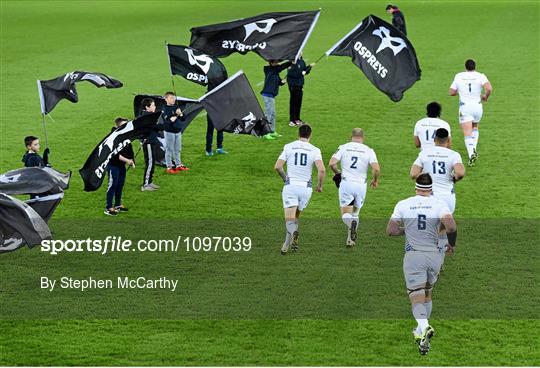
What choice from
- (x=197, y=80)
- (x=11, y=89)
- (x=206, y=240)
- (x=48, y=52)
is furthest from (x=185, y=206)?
(x=48, y=52)

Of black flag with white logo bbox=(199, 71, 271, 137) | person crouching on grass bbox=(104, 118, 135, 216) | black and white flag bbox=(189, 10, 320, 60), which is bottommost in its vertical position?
person crouching on grass bbox=(104, 118, 135, 216)

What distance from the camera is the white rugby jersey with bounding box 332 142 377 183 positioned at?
56.0 feet

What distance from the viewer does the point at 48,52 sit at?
39969mm

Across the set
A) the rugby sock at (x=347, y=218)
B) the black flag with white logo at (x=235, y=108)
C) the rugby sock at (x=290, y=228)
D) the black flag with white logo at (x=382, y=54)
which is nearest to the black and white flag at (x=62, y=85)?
the black flag with white logo at (x=235, y=108)

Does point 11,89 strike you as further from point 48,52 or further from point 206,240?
point 206,240

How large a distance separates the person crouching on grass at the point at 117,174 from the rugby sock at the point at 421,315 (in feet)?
24.5

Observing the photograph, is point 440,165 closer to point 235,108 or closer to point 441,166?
point 441,166

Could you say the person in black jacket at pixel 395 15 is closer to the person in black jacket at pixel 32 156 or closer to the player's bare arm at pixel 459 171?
the person in black jacket at pixel 32 156

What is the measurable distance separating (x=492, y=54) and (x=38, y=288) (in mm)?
27088

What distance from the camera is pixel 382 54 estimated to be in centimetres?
2122

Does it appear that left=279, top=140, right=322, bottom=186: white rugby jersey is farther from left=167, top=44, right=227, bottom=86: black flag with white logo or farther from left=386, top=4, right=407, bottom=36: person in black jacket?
left=386, top=4, right=407, bottom=36: person in black jacket

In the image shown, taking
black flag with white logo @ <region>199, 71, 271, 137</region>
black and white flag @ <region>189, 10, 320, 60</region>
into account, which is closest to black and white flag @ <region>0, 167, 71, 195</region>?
black flag with white logo @ <region>199, 71, 271, 137</region>

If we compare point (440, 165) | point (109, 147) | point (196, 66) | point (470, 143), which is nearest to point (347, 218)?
point (440, 165)

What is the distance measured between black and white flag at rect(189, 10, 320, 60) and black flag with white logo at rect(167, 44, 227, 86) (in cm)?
46
